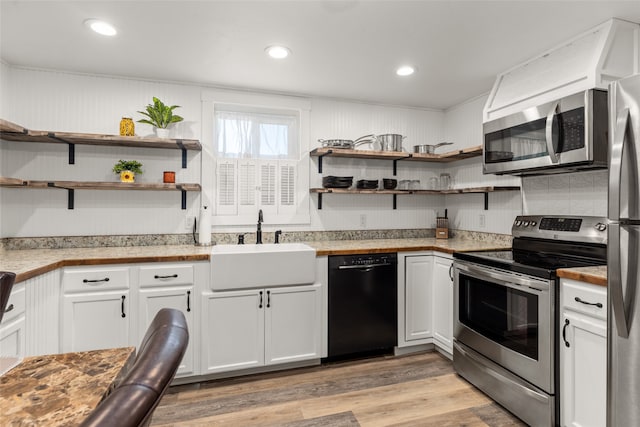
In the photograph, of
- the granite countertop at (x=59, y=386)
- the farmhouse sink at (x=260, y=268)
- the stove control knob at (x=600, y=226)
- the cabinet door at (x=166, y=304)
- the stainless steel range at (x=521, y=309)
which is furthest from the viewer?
the farmhouse sink at (x=260, y=268)

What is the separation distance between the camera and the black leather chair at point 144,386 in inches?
13.6

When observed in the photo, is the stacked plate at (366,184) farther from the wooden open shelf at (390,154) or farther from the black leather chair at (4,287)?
the black leather chair at (4,287)

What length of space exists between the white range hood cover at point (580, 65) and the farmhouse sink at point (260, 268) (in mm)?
1905

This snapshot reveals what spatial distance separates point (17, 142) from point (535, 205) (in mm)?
4031

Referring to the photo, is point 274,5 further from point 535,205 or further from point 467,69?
point 535,205

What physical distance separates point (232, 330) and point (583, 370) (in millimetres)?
2085

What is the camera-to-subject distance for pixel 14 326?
5.92 feet

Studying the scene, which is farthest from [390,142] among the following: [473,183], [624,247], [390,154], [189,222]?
[624,247]

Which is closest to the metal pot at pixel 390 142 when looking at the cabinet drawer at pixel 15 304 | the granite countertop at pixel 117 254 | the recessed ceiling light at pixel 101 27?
the granite countertop at pixel 117 254

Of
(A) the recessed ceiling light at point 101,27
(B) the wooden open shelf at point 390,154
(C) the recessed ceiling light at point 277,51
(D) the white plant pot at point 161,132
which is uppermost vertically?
(A) the recessed ceiling light at point 101,27

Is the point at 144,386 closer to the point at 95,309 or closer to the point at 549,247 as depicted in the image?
the point at 95,309

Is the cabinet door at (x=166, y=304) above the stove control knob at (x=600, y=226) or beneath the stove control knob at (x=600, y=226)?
beneath

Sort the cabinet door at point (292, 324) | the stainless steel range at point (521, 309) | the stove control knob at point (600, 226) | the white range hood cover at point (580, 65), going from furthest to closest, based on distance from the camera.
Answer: the cabinet door at point (292, 324), the stove control knob at point (600, 226), the white range hood cover at point (580, 65), the stainless steel range at point (521, 309)

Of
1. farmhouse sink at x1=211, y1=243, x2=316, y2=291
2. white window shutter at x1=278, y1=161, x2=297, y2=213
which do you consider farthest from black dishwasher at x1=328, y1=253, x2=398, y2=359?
white window shutter at x1=278, y1=161, x2=297, y2=213
